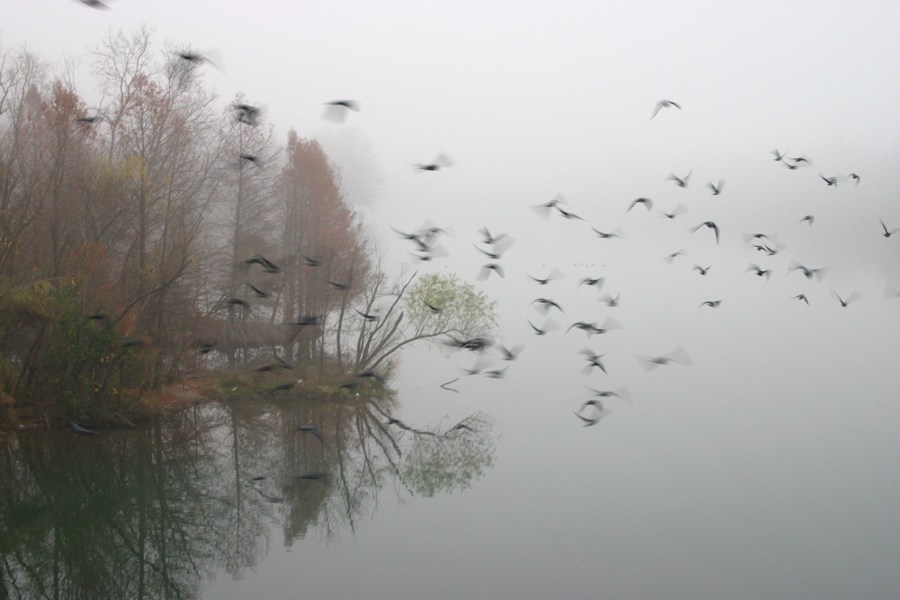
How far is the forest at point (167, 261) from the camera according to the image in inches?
766

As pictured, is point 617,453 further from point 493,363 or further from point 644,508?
point 493,363

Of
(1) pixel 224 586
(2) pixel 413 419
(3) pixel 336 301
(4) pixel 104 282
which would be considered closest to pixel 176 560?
(1) pixel 224 586

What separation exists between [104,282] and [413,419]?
1128 cm

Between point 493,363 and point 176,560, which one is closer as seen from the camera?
point 176,560

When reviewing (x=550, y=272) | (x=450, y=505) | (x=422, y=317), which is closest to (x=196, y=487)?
(x=450, y=505)

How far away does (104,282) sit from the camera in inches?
823

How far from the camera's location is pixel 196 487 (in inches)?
786

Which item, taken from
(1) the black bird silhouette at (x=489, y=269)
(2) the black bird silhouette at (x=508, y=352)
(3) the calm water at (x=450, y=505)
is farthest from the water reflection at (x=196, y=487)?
(1) the black bird silhouette at (x=489, y=269)

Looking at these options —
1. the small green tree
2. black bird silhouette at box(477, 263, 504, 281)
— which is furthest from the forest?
black bird silhouette at box(477, 263, 504, 281)

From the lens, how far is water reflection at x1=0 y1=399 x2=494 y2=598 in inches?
591

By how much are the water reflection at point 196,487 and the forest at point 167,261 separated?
1.25m

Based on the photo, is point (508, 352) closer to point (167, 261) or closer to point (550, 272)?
point (167, 261)

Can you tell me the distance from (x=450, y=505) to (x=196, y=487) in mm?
6468

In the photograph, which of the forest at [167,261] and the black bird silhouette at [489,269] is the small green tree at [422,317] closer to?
the forest at [167,261]
